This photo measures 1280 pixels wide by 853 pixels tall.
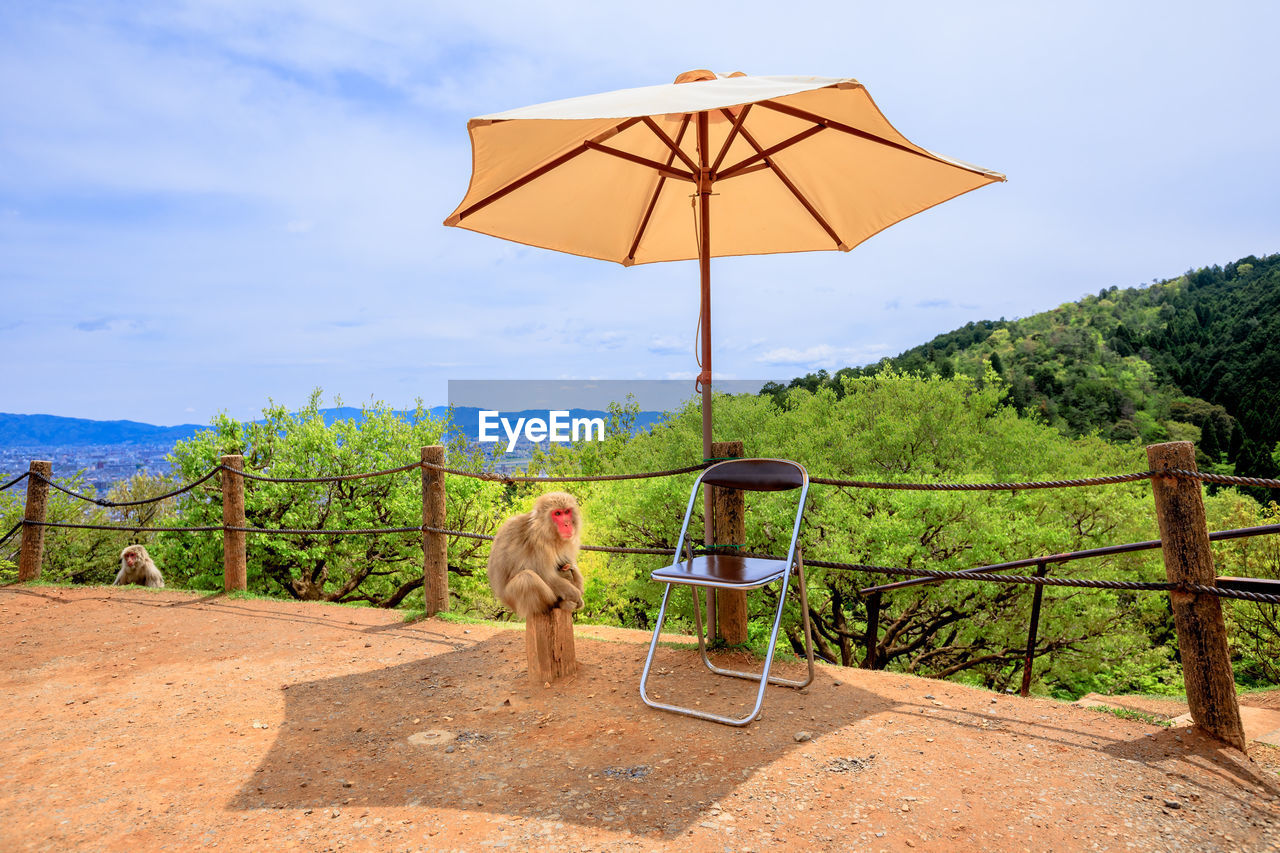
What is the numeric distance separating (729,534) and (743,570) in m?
0.72

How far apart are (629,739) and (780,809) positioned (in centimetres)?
79

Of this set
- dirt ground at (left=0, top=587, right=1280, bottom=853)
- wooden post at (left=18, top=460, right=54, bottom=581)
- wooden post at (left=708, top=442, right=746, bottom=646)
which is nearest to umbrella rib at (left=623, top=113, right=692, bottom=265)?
wooden post at (left=708, top=442, right=746, bottom=646)

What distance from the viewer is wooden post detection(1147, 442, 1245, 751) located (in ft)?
10.4

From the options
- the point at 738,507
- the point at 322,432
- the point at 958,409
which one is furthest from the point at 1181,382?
the point at 738,507

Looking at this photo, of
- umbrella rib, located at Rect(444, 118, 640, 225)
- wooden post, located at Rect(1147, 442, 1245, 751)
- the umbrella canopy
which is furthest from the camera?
umbrella rib, located at Rect(444, 118, 640, 225)

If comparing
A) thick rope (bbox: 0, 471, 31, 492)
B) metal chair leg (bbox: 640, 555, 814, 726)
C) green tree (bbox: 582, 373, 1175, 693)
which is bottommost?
green tree (bbox: 582, 373, 1175, 693)

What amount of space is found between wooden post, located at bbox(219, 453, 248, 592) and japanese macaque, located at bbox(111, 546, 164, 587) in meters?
2.62

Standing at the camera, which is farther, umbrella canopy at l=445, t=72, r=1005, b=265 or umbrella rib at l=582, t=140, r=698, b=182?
umbrella rib at l=582, t=140, r=698, b=182

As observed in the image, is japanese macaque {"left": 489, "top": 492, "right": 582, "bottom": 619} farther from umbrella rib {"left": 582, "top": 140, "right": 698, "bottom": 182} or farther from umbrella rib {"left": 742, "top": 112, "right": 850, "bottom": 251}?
umbrella rib {"left": 742, "top": 112, "right": 850, "bottom": 251}

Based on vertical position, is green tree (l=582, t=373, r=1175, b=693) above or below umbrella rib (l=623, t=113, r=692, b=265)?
below

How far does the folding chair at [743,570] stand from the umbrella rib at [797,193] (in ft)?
5.53

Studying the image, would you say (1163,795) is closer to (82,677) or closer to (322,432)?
(82,677)

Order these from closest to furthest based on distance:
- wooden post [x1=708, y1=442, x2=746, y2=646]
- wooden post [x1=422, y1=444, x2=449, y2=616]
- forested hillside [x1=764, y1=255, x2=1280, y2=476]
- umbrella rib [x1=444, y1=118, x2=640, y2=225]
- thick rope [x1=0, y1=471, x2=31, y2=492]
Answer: umbrella rib [x1=444, y1=118, x2=640, y2=225]
wooden post [x1=708, y1=442, x2=746, y2=646]
wooden post [x1=422, y1=444, x2=449, y2=616]
thick rope [x1=0, y1=471, x2=31, y2=492]
forested hillside [x1=764, y1=255, x2=1280, y2=476]

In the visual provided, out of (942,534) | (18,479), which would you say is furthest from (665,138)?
(942,534)
